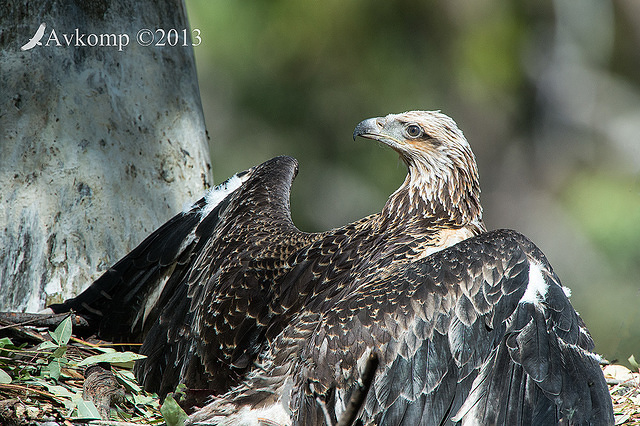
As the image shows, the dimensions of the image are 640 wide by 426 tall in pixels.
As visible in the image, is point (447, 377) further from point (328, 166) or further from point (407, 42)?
point (407, 42)

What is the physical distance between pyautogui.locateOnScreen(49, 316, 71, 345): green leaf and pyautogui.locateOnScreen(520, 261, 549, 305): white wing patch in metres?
3.02

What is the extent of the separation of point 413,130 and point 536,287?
6.87 feet

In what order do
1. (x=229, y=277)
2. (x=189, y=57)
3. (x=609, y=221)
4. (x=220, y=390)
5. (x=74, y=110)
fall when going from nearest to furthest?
1. (x=220, y=390)
2. (x=229, y=277)
3. (x=74, y=110)
4. (x=189, y=57)
5. (x=609, y=221)

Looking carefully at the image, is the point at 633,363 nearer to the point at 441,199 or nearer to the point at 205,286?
the point at 441,199

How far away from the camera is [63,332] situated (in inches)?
194

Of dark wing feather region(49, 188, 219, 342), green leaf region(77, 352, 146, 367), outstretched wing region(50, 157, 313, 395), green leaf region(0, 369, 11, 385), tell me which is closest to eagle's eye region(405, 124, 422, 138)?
outstretched wing region(50, 157, 313, 395)

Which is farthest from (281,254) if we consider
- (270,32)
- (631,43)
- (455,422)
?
(631,43)

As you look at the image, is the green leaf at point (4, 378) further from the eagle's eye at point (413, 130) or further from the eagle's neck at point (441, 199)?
the eagle's eye at point (413, 130)

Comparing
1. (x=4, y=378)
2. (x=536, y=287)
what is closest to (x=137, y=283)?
(x=4, y=378)

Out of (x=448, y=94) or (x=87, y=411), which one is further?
(x=448, y=94)

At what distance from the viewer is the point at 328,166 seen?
19688mm

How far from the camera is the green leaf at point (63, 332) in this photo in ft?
Result: 16.1

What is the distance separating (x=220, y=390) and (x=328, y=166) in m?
15.2

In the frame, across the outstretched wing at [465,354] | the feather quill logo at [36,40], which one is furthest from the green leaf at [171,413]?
the feather quill logo at [36,40]
